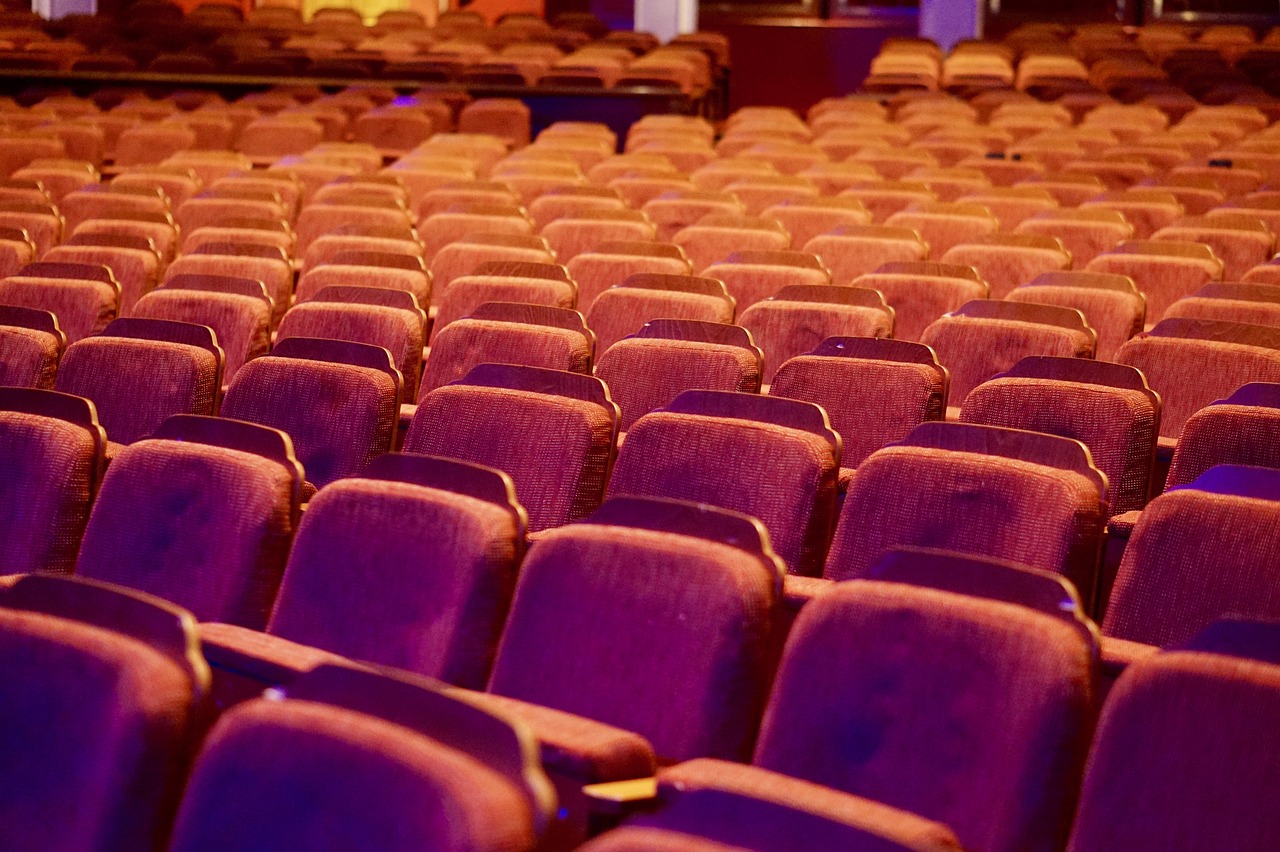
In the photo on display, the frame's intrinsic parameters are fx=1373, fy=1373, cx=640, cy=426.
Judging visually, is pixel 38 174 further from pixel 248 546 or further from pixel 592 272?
pixel 248 546

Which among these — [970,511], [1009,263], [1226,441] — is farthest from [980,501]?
[1009,263]

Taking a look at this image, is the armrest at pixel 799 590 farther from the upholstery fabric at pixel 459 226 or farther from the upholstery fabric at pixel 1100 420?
the upholstery fabric at pixel 459 226

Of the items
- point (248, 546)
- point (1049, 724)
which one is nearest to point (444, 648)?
point (248, 546)

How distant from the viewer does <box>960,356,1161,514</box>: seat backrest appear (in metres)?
0.89

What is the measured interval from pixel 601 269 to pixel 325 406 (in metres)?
0.59

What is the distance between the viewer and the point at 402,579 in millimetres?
658

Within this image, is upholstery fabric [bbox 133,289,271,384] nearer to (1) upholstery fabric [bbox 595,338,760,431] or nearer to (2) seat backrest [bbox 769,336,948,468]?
(1) upholstery fabric [bbox 595,338,760,431]

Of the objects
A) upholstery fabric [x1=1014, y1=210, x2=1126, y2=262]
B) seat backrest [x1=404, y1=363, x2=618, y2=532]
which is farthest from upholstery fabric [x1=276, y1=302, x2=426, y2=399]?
upholstery fabric [x1=1014, y1=210, x2=1126, y2=262]

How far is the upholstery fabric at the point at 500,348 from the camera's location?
1092mm

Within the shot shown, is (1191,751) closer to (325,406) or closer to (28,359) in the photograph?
(325,406)

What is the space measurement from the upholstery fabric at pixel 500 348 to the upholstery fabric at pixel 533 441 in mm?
186

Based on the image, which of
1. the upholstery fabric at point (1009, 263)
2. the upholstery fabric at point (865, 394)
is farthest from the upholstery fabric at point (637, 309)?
the upholstery fabric at point (1009, 263)

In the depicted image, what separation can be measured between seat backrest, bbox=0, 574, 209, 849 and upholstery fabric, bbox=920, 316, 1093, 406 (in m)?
0.78

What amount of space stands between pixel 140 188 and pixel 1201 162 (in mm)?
1615
